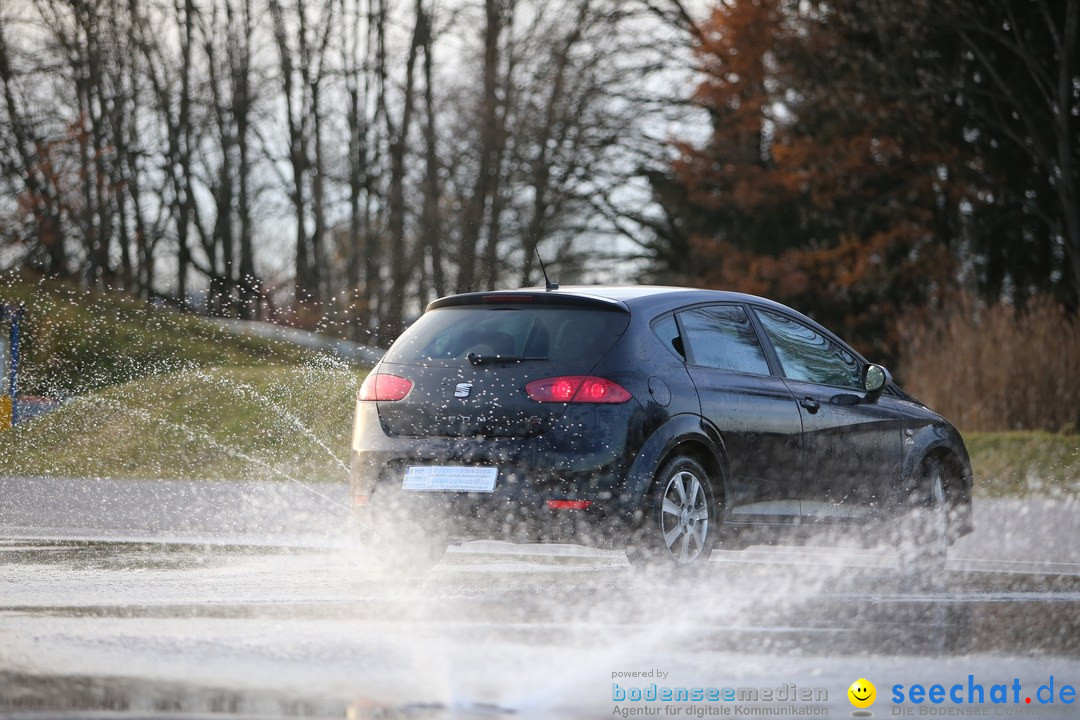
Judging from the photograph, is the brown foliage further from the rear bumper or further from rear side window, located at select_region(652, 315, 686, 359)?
the rear bumper

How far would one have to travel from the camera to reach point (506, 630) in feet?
24.3

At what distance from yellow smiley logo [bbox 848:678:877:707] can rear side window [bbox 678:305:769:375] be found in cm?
357

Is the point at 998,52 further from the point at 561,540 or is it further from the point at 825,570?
the point at 561,540

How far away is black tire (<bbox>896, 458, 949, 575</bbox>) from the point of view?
35.8 feet

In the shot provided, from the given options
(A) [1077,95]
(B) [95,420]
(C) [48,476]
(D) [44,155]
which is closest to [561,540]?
(C) [48,476]

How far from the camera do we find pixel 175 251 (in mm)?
41906

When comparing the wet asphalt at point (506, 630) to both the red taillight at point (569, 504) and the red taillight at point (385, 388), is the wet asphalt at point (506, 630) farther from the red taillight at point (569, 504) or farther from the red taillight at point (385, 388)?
the red taillight at point (385, 388)

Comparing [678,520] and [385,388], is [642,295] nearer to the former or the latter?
[678,520]

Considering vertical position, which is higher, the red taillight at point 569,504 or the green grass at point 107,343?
the red taillight at point 569,504

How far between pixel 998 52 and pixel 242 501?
65.6 ft

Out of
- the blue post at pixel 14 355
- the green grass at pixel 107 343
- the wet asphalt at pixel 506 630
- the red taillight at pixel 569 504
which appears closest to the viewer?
the wet asphalt at pixel 506 630

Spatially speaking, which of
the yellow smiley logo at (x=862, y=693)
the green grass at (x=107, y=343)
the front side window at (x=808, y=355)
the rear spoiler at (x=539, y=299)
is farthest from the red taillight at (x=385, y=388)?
the green grass at (x=107, y=343)

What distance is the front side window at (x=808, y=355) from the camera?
10523mm

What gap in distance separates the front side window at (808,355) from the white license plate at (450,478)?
7.37 feet
